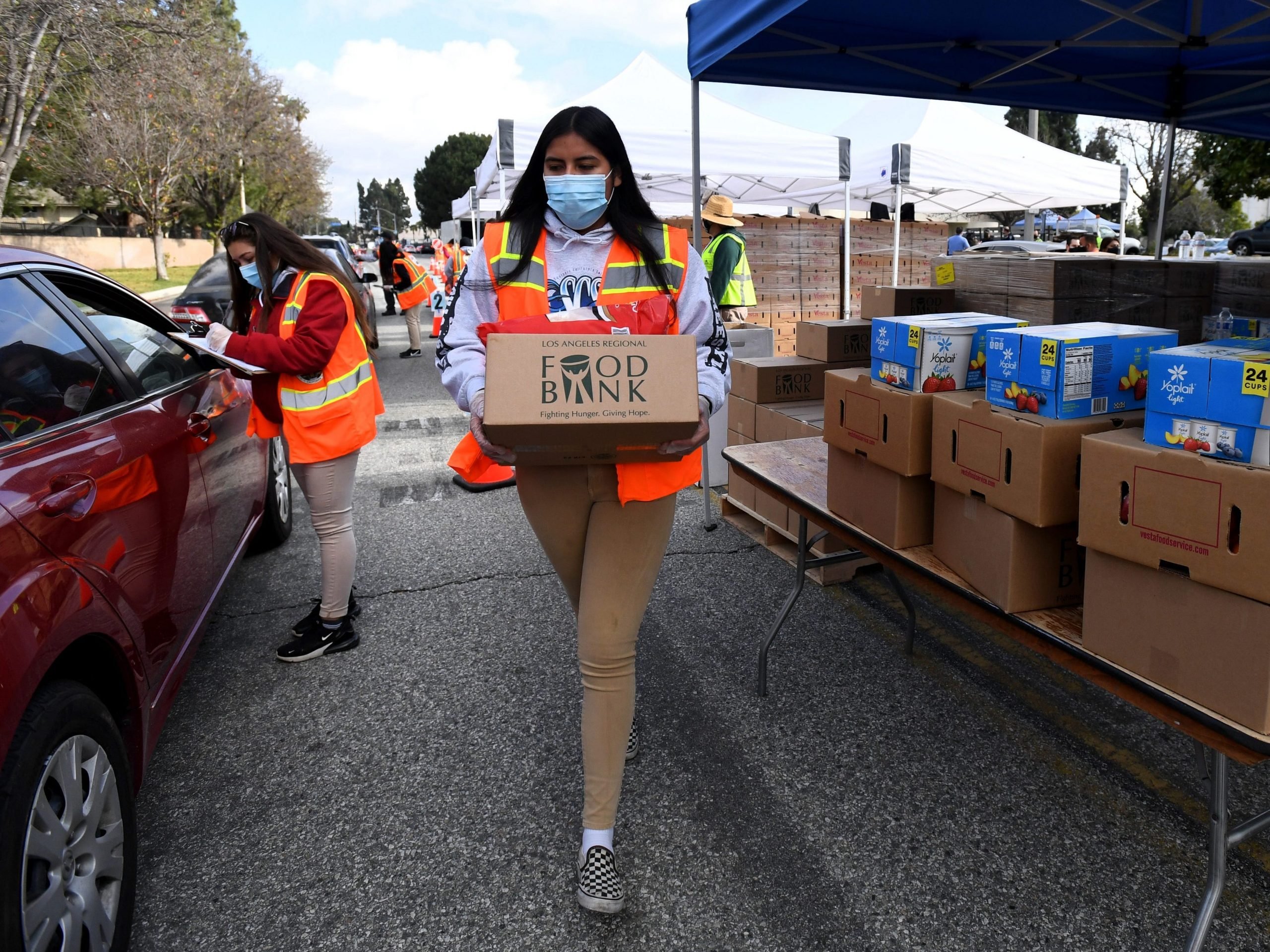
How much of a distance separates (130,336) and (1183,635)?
11.0 ft

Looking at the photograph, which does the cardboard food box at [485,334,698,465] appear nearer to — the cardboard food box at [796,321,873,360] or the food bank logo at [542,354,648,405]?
the food bank logo at [542,354,648,405]

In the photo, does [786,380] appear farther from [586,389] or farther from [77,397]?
[77,397]

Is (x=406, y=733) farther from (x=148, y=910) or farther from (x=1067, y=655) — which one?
(x=1067, y=655)

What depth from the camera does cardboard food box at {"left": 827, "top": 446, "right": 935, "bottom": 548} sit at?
2654 millimetres

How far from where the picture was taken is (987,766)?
2.81 metres

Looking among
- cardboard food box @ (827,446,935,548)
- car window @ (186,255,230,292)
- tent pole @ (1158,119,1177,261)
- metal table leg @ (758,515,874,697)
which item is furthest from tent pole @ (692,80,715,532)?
car window @ (186,255,230,292)

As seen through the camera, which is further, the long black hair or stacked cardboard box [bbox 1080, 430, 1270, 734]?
the long black hair

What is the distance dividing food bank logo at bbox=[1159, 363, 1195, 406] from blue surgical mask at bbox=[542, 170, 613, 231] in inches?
52.6

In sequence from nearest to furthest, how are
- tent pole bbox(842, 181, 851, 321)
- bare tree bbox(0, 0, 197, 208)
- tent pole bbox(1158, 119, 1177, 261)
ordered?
tent pole bbox(1158, 119, 1177, 261)
tent pole bbox(842, 181, 851, 321)
bare tree bbox(0, 0, 197, 208)

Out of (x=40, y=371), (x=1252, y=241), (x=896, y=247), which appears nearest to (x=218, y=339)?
(x=40, y=371)

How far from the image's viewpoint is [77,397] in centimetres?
247

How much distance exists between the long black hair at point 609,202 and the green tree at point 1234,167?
14410 millimetres

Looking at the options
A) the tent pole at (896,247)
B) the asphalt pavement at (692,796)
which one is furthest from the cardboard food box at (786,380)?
the tent pole at (896,247)

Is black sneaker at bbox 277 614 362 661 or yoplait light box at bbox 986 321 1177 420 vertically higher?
yoplait light box at bbox 986 321 1177 420
